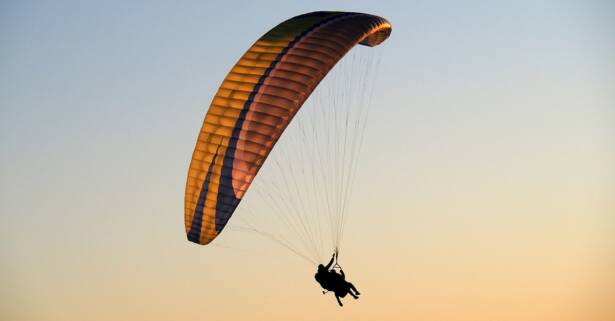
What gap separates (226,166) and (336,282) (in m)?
5.29

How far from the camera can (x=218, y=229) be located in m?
63.5

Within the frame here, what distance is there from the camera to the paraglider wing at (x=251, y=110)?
63.2 meters

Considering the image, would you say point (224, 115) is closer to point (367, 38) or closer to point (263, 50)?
point (263, 50)

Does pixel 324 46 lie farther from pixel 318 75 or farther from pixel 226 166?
pixel 226 166

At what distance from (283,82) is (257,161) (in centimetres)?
Result: 272

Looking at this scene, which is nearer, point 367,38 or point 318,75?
point 318,75

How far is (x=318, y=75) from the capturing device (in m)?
63.5

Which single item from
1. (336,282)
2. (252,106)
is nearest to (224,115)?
(252,106)

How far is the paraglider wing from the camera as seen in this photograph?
63219mm

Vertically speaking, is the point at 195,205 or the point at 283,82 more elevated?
the point at 283,82

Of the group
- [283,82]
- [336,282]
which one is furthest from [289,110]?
[336,282]

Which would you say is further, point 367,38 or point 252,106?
point 367,38

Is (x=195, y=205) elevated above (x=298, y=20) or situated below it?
below

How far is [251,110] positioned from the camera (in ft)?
208
